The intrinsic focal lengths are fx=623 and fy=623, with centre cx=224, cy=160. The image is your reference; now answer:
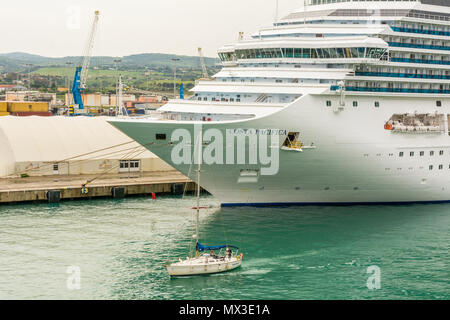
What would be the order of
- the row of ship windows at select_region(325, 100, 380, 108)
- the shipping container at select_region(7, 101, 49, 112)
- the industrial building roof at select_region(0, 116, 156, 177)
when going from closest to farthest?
the row of ship windows at select_region(325, 100, 380, 108), the industrial building roof at select_region(0, 116, 156, 177), the shipping container at select_region(7, 101, 49, 112)

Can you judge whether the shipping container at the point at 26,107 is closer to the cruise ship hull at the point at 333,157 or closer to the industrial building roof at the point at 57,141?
the industrial building roof at the point at 57,141

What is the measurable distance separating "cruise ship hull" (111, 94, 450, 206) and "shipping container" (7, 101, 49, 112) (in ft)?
186

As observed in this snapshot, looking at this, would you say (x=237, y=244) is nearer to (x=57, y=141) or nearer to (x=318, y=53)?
(x=318, y=53)

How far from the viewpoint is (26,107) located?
89.6 metres

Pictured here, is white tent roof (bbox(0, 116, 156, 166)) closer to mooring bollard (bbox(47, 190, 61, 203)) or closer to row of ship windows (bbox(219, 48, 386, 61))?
mooring bollard (bbox(47, 190, 61, 203))

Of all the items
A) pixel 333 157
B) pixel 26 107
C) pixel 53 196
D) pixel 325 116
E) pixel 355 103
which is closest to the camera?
pixel 325 116

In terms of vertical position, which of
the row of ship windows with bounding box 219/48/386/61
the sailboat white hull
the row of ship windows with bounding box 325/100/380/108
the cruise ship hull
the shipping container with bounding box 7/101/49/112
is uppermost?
the row of ship windows with bounding box 219/48/386/61

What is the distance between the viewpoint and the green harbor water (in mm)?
25625

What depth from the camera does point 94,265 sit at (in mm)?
28328

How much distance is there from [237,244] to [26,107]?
66.1 meters

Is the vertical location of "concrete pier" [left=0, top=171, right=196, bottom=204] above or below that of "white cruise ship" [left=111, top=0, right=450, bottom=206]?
below

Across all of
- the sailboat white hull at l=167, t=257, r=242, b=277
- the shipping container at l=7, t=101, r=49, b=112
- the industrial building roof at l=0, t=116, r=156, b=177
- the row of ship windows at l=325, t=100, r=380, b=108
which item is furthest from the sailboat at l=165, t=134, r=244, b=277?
the shipping container at l=7, t=101, r=49, b=112

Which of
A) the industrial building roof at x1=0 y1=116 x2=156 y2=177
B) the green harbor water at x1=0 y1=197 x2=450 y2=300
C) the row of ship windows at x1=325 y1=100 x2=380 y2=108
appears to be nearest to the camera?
the green harbor water at x1=0 y1=197 x2=450 y2=300

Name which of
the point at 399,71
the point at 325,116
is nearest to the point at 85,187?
the point at 325,116
